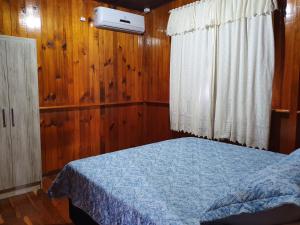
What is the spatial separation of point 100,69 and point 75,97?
589mm

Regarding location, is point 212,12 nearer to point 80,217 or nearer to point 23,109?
point 23,109

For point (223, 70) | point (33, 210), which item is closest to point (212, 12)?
point (223, 70)

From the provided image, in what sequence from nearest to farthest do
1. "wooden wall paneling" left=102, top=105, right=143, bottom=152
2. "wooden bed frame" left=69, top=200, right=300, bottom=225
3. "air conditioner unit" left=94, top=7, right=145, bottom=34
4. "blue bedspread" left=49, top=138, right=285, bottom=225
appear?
"blue bedspread" left=49, top=138, right=285, bottom=225, "wooden bed frame" left=69, top=200, right=300, bottom=225, "air conditioner unit" left=94, top=7, right=145, bottom=34, "wooden wall paneling" left=102, top=105, right=143, bottom=152

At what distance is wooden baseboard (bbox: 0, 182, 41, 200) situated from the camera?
101 inches

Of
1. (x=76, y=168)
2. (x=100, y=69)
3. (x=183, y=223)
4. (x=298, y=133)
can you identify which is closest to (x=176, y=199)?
(x=183, y=223)

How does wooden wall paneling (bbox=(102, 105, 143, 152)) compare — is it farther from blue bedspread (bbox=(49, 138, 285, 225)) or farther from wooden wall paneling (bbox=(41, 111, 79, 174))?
blue bedspread (bbox=(49, 138, 285, 225))

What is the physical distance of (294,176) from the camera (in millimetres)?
969

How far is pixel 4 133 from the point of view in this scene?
248 centimetres

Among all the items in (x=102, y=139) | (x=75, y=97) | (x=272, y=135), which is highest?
(x=75, y=97)

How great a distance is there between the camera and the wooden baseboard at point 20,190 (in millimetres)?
2555

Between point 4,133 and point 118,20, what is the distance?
86.7 inches

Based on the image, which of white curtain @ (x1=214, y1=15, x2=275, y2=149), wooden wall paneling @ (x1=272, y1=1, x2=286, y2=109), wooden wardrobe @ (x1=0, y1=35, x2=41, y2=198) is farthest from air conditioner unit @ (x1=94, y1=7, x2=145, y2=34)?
wooden wall paneling @ (x1=272, y1=1, x2=286, y2=109)

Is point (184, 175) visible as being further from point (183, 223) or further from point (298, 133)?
point (298, 133)

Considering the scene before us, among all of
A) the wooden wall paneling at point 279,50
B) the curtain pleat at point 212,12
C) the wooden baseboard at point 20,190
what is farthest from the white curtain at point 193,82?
the wooden baseboard at point 20,190
